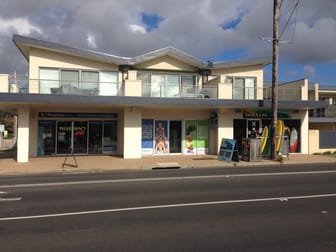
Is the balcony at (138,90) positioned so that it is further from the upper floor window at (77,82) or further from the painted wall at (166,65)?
Result: the painted wall at (166,65)

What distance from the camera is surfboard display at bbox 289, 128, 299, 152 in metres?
24.3

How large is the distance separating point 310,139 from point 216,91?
26.8 ft

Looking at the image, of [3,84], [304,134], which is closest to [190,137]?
[304,134]

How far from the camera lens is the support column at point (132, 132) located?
20938mm

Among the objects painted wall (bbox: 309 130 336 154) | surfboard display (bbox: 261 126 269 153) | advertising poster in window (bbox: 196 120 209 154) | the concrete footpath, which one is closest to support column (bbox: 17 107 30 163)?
the concrete footpath

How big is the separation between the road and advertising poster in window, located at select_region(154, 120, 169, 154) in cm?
1109

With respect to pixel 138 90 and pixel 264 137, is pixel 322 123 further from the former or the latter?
pixel 138 90

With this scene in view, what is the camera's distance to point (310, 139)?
977 inches

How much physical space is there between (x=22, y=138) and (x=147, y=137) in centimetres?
771

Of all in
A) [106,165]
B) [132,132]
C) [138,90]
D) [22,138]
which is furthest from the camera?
[132,132]

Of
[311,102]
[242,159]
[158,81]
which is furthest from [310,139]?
[158,81]

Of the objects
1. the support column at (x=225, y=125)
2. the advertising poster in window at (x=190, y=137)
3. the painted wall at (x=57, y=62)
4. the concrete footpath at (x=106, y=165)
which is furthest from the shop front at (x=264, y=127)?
the painted wall at (x=57, y=62)

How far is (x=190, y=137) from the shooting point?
78.2ft

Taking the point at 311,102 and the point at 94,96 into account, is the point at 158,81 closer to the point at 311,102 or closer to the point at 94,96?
the point at 94,96
